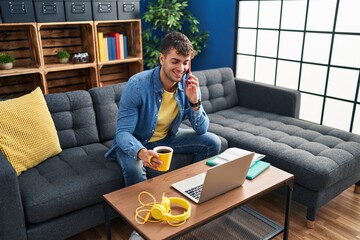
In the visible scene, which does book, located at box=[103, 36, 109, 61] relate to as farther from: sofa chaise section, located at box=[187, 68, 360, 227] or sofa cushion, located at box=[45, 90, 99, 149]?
sofa cushion, located at box=[45, 90, 99, 149]

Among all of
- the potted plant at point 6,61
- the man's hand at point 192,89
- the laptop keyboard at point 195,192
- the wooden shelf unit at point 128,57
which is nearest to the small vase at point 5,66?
the potted plant at point 6,61

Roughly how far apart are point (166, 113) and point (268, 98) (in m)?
1.32

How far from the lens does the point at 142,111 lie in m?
1.94

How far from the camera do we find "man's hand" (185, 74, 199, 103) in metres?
1.89

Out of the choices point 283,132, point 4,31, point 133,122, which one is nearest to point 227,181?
point 133,122

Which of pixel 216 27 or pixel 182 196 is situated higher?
pixel 216 27

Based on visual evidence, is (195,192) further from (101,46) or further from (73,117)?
(101,46)

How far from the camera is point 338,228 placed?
2137 millimetres

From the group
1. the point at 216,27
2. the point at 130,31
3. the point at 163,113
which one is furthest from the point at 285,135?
the point at 130,31

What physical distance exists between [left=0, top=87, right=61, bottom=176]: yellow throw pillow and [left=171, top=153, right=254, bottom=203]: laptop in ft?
3.13

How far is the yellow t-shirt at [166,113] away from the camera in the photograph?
2.03 m

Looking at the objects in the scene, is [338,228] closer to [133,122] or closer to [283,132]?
[283,132]

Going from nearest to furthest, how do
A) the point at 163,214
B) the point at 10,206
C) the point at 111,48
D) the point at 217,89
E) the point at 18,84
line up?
the point at 163,214 < the point at 10,206 < the point at 217,89 < the point at 18,84 < the point at 111,48

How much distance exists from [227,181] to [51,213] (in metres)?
0.94
